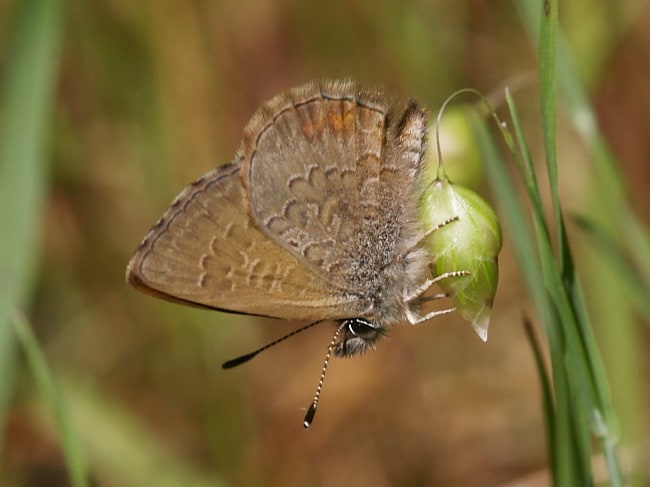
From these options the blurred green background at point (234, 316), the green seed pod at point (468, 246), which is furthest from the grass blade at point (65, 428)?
the blurred green background at point (234, 316)

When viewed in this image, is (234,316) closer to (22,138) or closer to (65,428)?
(22,138)

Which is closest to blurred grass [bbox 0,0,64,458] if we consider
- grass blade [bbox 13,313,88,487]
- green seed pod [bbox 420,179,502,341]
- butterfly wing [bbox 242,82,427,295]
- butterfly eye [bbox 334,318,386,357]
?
grass blade [bbox 13,313,88,487]

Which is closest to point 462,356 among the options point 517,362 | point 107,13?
point 517,362

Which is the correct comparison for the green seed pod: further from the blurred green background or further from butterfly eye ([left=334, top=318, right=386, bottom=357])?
the blurred green background

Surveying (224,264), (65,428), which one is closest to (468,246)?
(224,264)

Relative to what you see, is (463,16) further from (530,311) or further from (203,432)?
(203,432)

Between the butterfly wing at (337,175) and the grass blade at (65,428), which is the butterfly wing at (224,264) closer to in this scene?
the butterfly wing at (337,175)
